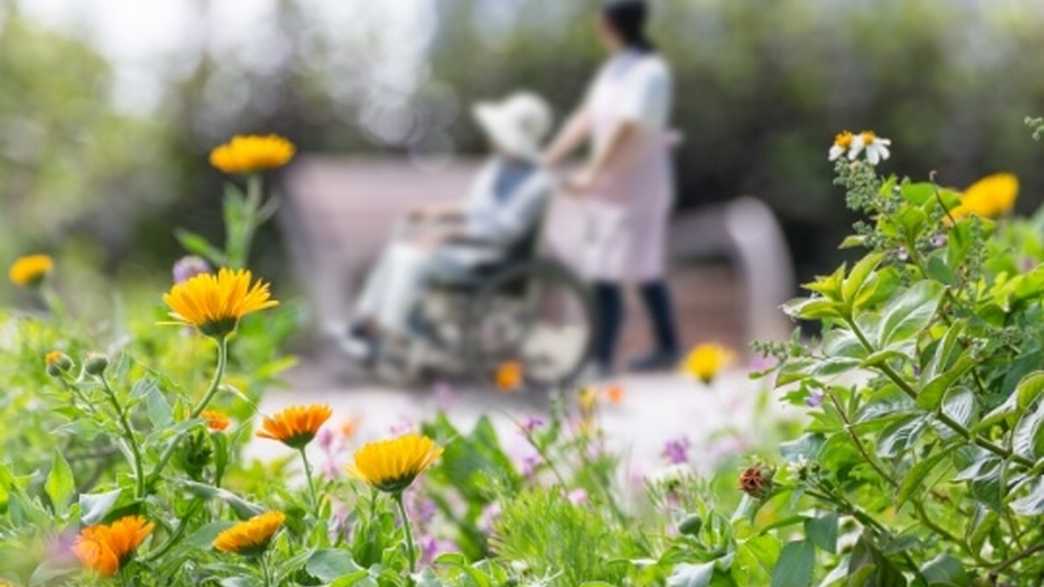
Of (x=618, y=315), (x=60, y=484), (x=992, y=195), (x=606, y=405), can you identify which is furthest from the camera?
(x=618, y=315)

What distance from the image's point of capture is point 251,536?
4.77ft

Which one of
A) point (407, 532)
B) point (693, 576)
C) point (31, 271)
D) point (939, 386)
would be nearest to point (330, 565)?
point (407, 532)

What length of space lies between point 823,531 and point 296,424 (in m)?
0.46

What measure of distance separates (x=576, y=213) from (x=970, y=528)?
19.6 ft

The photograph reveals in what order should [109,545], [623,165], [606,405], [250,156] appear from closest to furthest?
[109,545], [250,156], [606,405], [623,165]

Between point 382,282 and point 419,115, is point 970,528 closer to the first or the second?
point 382,282

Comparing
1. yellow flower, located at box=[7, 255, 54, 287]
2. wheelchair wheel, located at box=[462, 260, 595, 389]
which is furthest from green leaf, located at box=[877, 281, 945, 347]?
wheelchair wheel, located at box=[462, 260, 595, 389]

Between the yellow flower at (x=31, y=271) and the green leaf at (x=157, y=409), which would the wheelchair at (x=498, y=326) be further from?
the green leaf at (x=157, y=409)

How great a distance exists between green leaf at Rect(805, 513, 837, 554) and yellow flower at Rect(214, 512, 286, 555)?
0.47 metres

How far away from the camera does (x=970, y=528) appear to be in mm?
1733

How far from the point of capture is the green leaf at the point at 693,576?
1.61m

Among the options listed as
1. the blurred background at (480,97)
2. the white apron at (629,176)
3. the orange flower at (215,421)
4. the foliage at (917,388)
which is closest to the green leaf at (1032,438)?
the foliage at (917,388)

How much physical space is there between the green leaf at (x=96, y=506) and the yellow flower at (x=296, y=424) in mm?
133

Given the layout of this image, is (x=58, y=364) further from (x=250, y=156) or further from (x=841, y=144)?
(x=250, y=156)
